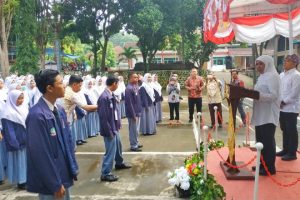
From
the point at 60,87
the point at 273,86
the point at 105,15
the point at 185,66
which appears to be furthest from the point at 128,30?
the point at 60,87

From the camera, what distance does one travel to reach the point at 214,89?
10.6m

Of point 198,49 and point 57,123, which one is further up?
point 198,49

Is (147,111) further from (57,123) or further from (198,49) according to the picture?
(198,49)

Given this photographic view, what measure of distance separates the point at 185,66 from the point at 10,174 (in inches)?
865

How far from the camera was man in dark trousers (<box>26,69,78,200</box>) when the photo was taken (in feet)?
9.92

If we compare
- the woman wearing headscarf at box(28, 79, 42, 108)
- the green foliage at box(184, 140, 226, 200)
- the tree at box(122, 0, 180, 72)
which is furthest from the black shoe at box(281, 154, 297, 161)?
the tree at box(122, 0, 180, 72)

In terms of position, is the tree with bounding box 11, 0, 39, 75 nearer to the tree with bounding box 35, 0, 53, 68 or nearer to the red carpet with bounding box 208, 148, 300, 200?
the tree with bounding box 35, 0, 53, 68

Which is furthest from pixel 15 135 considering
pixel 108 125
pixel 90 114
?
pixel 90 114

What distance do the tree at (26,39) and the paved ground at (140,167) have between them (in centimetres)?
1420

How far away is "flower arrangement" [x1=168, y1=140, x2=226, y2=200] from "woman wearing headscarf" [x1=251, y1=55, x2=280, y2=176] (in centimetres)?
97

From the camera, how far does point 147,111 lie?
10.1 meters

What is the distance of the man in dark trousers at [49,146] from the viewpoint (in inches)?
119

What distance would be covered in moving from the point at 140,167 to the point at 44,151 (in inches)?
161

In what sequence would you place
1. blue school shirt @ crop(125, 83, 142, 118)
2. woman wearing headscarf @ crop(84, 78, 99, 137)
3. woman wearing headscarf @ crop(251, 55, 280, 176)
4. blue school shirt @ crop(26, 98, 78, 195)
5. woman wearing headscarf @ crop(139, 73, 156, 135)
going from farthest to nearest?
woman wearing headscarf @ crop(139, 73, 156, 135), woman wearing headscarf @ crop(84, 78, 99, 137), blue school shirt @ crop(125, 83, 142, 118), woman wearing headscarf @ crop(251, 55, 280, 176), blue school shirt @ crop(26, 98, 78, 195)
